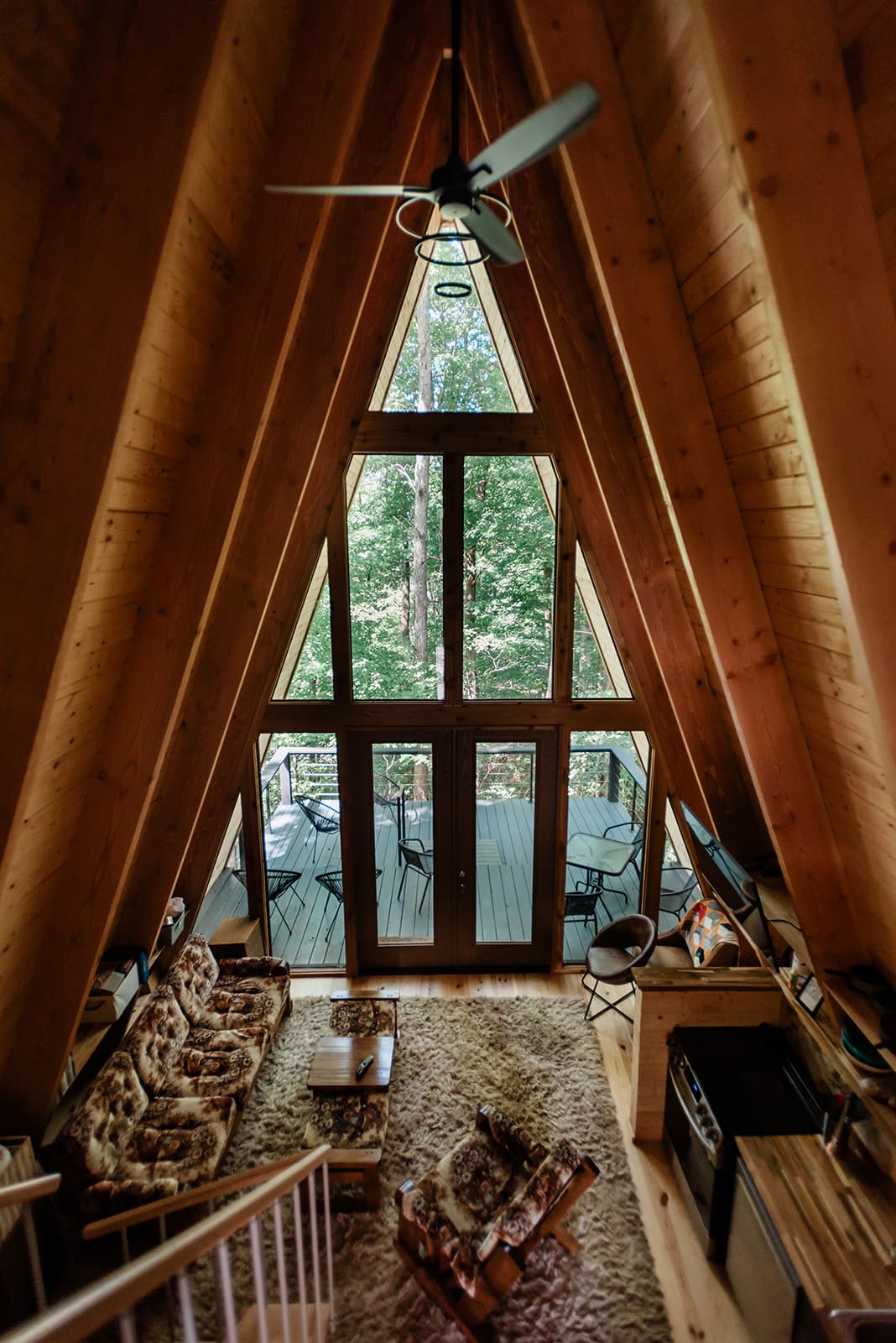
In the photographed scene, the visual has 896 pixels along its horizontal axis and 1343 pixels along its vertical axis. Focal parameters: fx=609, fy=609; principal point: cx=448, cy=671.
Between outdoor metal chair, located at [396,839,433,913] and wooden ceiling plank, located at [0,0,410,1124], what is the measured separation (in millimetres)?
2577

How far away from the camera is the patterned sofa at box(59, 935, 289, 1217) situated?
9.72ft

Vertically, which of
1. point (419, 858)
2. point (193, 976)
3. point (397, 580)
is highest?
point (397, 580)

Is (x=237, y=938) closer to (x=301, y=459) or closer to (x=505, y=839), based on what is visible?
(x=505, y=839)

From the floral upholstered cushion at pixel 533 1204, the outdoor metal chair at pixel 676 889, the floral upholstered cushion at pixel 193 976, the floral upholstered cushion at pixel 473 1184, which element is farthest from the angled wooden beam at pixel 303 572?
the outdoor metal chair at pixel 676 889

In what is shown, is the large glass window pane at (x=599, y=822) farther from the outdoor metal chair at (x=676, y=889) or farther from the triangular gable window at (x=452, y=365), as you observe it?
the triangular gable window at (x=452, y=365)

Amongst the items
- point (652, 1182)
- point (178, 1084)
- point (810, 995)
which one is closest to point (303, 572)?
point (178, 1084)

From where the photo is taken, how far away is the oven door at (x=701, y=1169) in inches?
115

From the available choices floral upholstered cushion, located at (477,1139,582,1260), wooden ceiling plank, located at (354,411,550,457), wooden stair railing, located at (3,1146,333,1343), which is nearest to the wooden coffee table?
wooden stair railing, located at (3,1146,333,1343)

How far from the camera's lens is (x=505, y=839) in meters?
5.16

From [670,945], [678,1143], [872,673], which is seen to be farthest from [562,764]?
[872,673]

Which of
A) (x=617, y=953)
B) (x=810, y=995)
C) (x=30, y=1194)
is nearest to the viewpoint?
(x=30, y=1194)

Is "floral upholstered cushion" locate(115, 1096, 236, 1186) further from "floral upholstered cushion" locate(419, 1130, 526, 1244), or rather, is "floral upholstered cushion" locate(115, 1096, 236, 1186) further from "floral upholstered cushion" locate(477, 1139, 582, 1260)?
"floral upholstered cushion" locate(477, 1139, 582, 1260)

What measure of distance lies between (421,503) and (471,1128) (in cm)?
422

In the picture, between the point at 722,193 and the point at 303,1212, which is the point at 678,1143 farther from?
the point at 722,193
